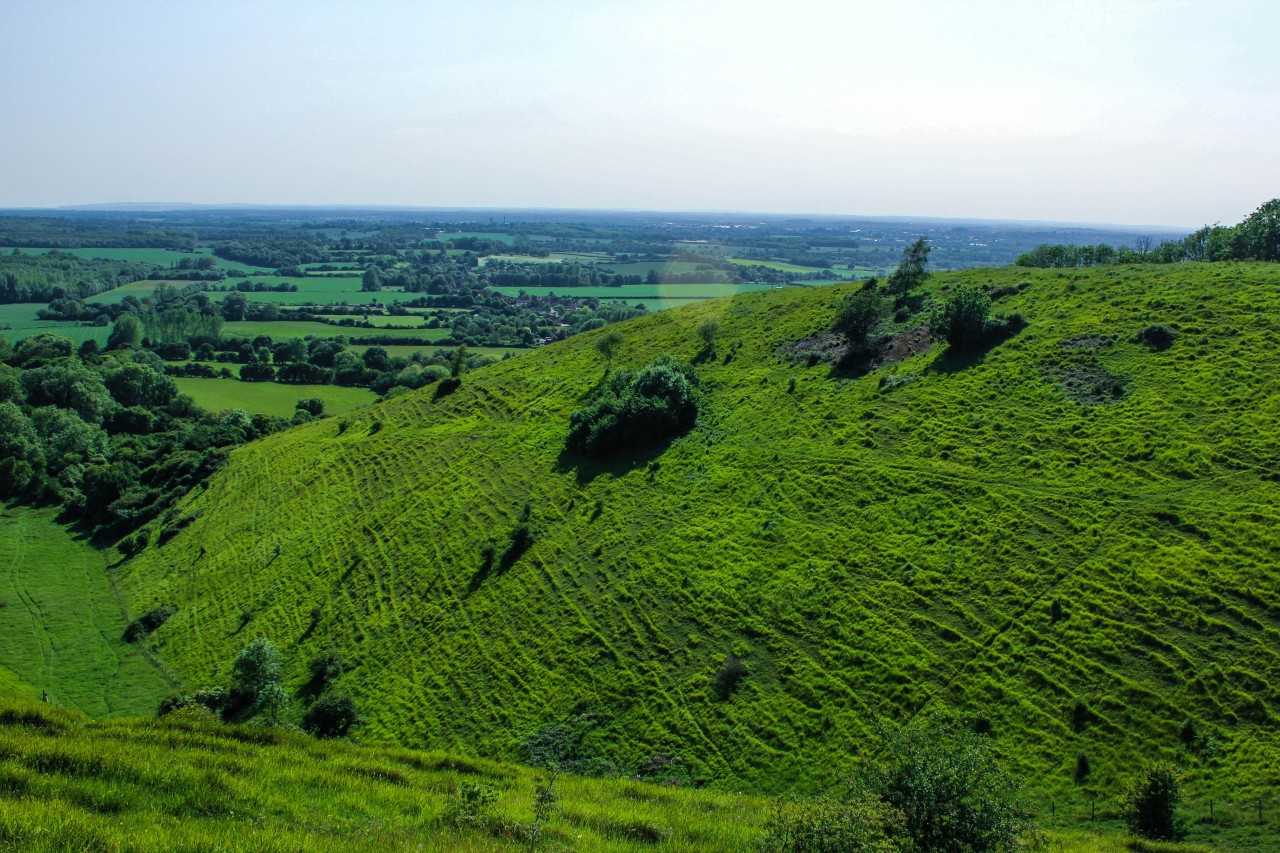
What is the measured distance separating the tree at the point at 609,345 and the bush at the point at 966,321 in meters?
33.7

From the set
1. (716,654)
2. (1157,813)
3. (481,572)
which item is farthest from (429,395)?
(1157,813)

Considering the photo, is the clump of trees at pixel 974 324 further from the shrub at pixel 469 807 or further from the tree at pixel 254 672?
the tree at pixel 254 672

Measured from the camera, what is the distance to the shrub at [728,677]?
111ft

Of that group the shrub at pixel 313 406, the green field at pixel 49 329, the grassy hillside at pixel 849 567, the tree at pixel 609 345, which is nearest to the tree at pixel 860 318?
the grassy hillside at pixel 849 567

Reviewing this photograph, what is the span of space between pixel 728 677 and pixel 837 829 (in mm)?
23292

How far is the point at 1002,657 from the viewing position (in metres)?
30.8

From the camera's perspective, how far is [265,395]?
130 meters

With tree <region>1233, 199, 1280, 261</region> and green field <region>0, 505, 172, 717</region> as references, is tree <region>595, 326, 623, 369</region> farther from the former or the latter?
tree <region>1233, 199, 1280, 261</region>

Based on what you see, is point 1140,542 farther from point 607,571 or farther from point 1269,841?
point 607,571

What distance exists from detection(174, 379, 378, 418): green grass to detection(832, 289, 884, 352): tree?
8586cm

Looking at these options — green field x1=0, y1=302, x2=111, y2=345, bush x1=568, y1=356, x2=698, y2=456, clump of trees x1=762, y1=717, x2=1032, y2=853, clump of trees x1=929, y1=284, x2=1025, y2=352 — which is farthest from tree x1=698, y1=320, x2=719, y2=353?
green field x1=0, y1=302, x2=111, y2=345


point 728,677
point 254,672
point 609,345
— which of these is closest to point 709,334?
point 609,345

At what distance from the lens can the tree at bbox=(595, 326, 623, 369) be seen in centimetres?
7869

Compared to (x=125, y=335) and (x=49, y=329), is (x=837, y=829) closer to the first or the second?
(x=125, y=335)
